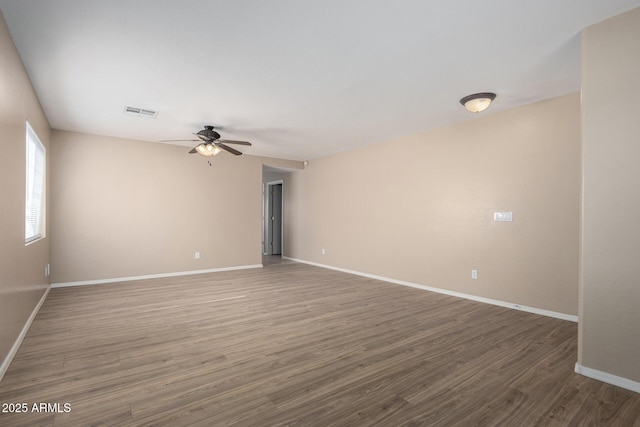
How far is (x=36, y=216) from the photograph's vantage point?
3.90 m

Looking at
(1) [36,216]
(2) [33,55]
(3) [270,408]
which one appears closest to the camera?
(3) [270,408]

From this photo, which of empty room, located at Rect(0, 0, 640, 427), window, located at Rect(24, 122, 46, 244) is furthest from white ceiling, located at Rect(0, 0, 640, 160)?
window, located at Rect(24, 122, 46, 244)

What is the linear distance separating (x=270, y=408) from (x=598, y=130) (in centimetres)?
299

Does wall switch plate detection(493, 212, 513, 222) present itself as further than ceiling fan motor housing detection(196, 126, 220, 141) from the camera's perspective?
No

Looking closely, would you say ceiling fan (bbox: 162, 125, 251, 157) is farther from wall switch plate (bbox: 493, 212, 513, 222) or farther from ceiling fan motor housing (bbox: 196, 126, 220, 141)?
wall switch plate (bbox: 493, 212, 513, 222)

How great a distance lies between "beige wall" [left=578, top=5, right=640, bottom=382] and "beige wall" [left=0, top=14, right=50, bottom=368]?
429 centimetres

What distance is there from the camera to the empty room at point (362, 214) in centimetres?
197

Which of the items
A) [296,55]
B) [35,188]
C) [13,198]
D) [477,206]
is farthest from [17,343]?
[477,206]

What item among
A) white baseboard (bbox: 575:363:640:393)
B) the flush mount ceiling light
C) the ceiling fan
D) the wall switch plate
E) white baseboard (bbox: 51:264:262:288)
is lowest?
white baseboard (bbox: 51:264:262:288)

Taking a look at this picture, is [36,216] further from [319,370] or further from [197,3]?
[319,370]

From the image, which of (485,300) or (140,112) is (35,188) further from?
(485,300)

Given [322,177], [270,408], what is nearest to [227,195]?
[322,177]

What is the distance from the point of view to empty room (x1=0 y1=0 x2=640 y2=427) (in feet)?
6.45

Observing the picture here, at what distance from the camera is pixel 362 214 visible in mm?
5969
